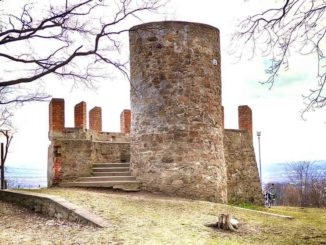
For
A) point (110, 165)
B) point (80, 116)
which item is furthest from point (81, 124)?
point (110, 165)

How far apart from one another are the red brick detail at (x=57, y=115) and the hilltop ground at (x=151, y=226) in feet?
13.2

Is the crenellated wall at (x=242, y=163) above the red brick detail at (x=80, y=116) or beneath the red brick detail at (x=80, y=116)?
beneath

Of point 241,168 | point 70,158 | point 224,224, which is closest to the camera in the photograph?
point 224,224

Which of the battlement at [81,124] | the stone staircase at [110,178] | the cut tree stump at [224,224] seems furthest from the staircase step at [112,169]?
the cut tree stump at [224,224]

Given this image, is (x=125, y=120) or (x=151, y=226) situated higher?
(x=125, y=120)

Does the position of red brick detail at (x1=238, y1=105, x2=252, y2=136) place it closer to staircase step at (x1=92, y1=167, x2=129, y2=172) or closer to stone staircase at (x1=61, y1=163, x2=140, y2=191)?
stone staircase at (x1=61, y1=163, x2=140, y2=191)

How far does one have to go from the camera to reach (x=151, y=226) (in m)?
9.58

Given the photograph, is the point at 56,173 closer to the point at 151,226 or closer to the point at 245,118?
the point at 151,226

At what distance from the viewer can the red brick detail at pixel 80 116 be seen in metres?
19.3

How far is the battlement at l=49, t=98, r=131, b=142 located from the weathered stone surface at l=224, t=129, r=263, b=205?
15.1 feet

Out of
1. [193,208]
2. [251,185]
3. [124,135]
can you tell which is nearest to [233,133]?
[251,185]

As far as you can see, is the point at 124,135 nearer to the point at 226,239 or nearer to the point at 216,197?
the point at 216,197

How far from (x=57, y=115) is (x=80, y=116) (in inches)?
95.4

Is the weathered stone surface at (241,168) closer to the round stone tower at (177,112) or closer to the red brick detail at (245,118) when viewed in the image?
the red brick detail at (245,118)
